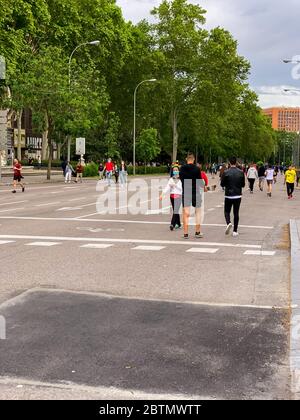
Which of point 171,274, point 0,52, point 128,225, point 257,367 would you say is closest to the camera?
point 257,367

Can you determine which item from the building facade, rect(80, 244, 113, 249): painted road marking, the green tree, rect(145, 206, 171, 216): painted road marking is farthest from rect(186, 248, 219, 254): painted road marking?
the building facade

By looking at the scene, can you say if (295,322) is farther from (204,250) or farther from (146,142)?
(146,142)

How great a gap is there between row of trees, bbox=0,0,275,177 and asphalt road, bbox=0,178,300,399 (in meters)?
27.9

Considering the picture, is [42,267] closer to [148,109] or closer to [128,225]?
[128,225]

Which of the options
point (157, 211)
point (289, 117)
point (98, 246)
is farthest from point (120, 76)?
point (289, 117)

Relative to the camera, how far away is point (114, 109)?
7312cm

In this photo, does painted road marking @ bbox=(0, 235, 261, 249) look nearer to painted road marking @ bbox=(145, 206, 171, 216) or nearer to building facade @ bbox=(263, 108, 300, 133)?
painted road marking @ bbox=(145, 206, 171, 216)

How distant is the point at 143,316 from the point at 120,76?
64.9 m

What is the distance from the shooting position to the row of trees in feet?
134

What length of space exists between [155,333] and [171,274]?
3036 millimetres

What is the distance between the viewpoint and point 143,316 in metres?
6.37

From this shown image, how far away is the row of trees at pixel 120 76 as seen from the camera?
40781 mm

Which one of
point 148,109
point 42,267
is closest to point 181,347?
point 42,267

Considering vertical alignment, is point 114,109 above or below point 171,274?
above
